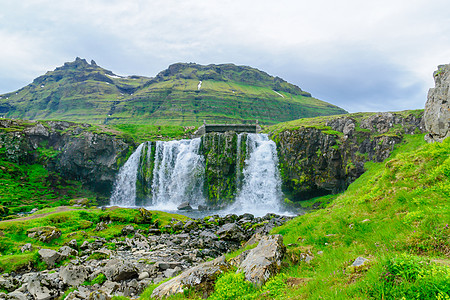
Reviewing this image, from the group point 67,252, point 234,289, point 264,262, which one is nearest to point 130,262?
point 67,252

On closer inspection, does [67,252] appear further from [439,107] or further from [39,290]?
[439,107]

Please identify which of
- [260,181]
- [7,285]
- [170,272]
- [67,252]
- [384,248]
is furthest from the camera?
[260,181]

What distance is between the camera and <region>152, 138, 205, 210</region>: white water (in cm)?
5104

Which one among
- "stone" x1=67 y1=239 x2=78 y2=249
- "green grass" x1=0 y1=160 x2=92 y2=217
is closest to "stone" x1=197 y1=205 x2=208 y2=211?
"stone" x1=67 y1=239 x2=78 y2=249

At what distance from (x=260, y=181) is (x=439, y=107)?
105 ft

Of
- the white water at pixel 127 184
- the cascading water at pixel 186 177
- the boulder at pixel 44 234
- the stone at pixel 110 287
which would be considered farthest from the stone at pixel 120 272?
the white water at pixel 127 184

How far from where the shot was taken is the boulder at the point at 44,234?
17913 mm

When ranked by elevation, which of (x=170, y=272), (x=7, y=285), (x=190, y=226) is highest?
(x=170, y=272)

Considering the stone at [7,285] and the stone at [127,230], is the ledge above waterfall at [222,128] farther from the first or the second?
the stone at [7,285]

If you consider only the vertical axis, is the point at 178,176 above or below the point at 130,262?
below

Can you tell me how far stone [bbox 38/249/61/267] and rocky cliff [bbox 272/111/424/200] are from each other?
135ft

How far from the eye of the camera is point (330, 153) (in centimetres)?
4806

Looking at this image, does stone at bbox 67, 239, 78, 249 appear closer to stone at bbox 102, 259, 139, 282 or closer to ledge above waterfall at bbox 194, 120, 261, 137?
stone at bbox 102, 259, 139, 282

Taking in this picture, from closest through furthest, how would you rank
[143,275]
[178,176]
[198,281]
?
[198,281] → [143,275] → [178,176]
